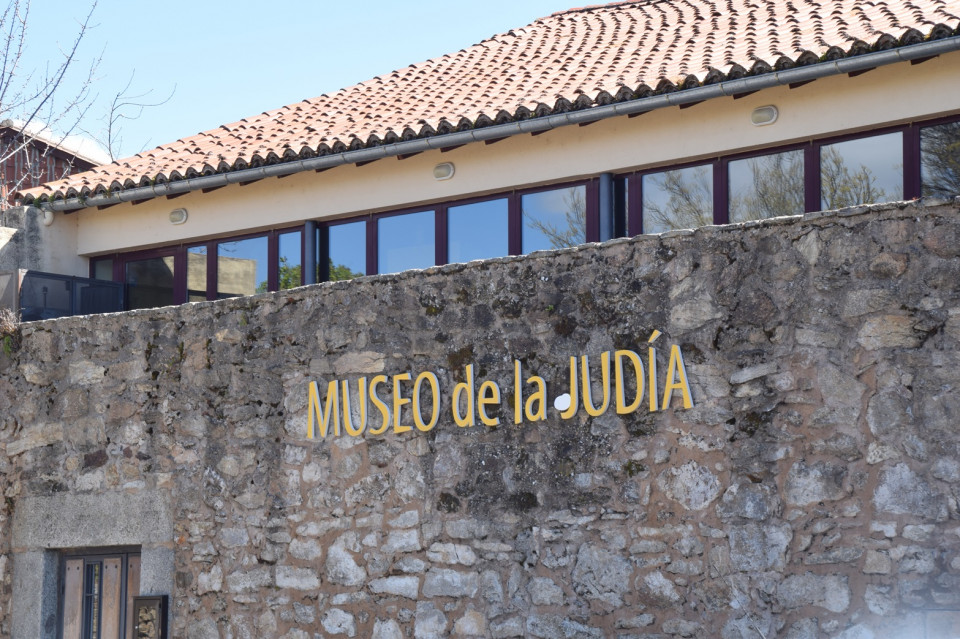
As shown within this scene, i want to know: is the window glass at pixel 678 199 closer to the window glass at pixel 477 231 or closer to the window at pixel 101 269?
the window glass at pixel 477 231

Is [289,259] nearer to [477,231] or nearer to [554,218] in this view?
[477,231]

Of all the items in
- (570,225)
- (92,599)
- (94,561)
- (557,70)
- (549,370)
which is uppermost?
(557,70)

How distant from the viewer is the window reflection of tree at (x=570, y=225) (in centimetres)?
1091

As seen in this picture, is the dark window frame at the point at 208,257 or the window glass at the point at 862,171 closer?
the window glass at the point at 862,171

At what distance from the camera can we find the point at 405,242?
465 inches

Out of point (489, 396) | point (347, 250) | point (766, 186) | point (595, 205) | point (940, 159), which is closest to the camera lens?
point (489, 396)

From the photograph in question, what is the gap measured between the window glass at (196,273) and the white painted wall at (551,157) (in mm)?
208

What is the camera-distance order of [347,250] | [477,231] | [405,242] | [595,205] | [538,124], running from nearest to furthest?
[538,124], [595,205], [477,231], [405,242], [347,250]

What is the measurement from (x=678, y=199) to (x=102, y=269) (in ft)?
21.1

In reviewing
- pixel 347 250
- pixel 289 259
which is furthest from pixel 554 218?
pixel 289 259

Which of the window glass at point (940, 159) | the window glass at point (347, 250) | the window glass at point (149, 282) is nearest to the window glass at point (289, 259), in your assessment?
the window glass at point (347, 250)

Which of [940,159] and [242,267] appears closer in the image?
[940,159]

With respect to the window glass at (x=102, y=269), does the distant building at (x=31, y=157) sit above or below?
above

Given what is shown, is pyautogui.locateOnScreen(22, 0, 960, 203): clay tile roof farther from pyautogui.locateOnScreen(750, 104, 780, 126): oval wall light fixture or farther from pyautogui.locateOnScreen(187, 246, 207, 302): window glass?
pyautogui.locateOnScreen(187, 246, 207, 302): window glass
